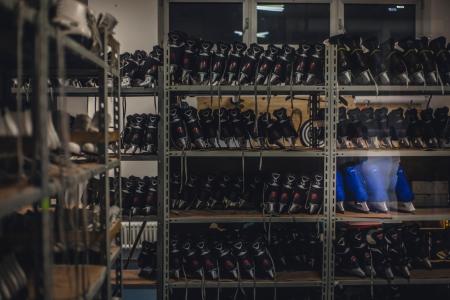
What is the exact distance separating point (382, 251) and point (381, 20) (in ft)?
9.26

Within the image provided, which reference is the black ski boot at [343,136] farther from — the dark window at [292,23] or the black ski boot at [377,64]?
the dark window at [292,23]

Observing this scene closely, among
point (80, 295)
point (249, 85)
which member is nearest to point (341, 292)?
point (249, 85)

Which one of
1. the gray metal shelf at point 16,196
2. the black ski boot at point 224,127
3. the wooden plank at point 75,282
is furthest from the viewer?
the black ski boot at point 224,127

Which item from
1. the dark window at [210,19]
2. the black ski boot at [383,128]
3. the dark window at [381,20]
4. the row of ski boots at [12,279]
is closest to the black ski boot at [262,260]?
the black ski boot at [383,128]

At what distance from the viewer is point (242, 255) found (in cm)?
332

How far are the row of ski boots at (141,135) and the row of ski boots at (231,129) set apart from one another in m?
0.14

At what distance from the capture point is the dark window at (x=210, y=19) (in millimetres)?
4980

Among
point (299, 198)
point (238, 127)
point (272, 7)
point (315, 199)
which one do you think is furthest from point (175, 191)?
point (272, 7)

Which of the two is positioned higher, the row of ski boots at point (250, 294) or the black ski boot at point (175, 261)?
the black ski boot at point (175, 261)

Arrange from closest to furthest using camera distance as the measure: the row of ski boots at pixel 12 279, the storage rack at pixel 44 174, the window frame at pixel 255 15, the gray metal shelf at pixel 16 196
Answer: the gray metal shelf at pixel 16 196 → the storage rack at pixel 44 174 → the row of ski boots at pixel 12 279 → the window frame at pixel 255 15

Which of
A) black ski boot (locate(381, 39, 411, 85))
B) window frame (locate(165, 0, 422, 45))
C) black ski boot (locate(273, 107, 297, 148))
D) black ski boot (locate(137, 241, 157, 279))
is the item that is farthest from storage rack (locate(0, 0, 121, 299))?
window frame (locate(165, 0, 422, 45))

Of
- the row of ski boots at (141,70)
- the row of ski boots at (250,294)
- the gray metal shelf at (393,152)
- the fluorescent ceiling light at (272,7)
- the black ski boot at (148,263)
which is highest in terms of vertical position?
the fluorescent ceiling light at (272,7)

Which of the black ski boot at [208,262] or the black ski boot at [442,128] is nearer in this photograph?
the black ski boot at [208,262]

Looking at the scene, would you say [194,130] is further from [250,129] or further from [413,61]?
[413,61]
